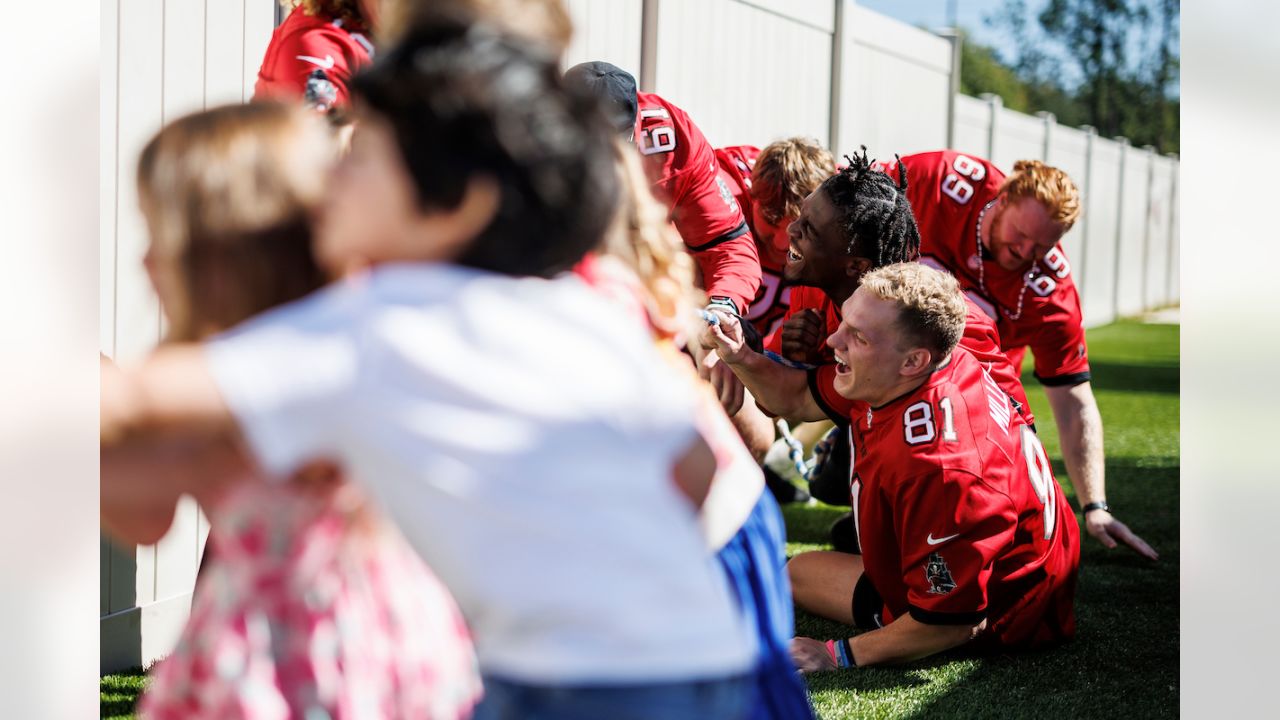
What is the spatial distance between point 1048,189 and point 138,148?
8.70 feet

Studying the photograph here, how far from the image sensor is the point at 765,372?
3500mm

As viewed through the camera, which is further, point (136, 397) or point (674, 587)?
point (674, 587)

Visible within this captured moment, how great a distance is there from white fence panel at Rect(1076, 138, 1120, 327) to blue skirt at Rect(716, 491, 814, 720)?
54.7 ft

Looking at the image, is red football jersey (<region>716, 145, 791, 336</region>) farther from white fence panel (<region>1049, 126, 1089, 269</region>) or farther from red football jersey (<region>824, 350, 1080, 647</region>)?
white fence panel (<region>1049, 126, 1089, 269</region>)

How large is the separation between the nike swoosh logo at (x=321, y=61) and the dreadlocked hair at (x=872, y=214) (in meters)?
1.64

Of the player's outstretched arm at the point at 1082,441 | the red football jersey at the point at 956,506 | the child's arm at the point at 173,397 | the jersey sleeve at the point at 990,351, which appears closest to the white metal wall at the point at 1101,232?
the player's outstretched arm at the point at 1082,441

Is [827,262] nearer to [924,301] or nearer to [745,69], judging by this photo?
[924,301]

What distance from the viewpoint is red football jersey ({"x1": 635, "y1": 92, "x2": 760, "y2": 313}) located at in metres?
3.78

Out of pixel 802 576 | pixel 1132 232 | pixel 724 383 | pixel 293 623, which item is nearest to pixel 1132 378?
pixel 802 576

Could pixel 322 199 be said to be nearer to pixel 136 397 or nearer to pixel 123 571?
pixel 136 397

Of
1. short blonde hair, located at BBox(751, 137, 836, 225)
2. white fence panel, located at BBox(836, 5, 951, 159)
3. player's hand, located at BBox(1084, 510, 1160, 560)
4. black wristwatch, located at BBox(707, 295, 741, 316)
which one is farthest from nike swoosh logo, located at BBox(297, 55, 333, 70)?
white fence panel, located at BBox(836, 5, 951, 159)

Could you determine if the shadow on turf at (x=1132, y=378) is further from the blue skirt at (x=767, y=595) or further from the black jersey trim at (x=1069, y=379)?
the blue skirt at (x=767, y=595)
